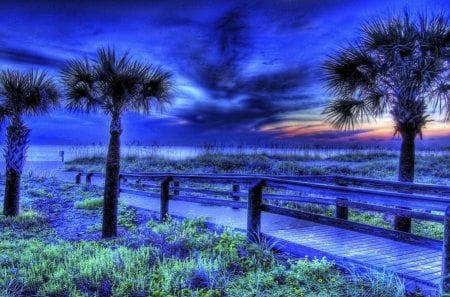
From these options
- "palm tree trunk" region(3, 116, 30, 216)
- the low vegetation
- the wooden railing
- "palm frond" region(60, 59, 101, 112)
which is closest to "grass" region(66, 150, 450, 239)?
the low vegetation

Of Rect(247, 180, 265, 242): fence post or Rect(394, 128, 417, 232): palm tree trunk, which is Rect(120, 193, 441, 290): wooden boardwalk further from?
Rect(394, 128, 417, 232): palm tree trunk

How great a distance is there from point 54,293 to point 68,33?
42.1ft

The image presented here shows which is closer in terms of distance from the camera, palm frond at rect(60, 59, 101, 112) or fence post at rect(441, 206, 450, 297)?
fence post at rect(441, 206, 450, 297)

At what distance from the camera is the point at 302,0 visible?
1140cm

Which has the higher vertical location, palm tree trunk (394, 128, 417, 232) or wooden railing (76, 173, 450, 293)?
palm tree trunk (394, 128, 417, 232)

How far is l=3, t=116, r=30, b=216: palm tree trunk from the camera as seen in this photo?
1173 centimetres

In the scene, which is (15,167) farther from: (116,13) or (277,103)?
(277,103)

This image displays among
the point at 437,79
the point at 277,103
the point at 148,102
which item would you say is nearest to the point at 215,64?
the point at 277,103

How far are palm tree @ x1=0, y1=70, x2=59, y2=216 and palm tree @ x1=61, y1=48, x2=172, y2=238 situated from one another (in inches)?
124

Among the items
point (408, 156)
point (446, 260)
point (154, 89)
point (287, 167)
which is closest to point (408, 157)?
point (408, 156)

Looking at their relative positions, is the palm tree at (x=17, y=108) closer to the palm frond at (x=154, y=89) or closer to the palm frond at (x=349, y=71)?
the palm frond at (x=154, y=89)

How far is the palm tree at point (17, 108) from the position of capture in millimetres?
11594

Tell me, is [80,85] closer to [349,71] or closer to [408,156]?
[349,71]

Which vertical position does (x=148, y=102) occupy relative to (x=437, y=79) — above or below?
below
